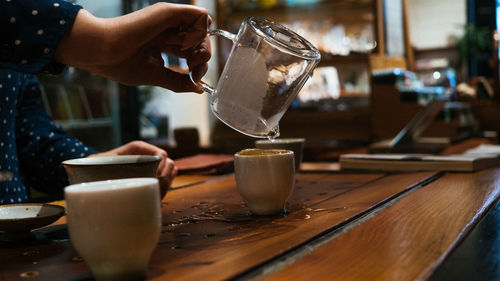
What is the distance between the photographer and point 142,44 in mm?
923

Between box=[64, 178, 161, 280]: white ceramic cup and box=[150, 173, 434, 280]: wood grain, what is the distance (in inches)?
2.0

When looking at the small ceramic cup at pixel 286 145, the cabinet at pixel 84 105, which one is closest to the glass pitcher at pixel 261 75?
the small ceramic cup at pixel 286 145

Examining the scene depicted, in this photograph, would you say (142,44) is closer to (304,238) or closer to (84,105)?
(304,238)

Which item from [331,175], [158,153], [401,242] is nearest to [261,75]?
[401,242]

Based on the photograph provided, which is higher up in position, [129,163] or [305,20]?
[305,20]

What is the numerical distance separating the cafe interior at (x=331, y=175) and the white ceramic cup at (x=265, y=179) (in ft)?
0.11

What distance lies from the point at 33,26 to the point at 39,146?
0.88 metres

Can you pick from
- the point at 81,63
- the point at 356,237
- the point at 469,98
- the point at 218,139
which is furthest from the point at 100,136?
the point at 356,237

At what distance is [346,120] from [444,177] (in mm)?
2886

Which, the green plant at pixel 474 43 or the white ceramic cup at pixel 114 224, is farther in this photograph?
the green plant at pixel 474 43

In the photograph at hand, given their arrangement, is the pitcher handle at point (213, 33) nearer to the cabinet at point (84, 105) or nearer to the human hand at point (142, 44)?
the human hand at point (142, 44)

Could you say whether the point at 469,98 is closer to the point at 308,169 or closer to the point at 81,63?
the point at 308,169

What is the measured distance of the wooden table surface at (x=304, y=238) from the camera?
0.63m

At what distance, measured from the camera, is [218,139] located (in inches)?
194
